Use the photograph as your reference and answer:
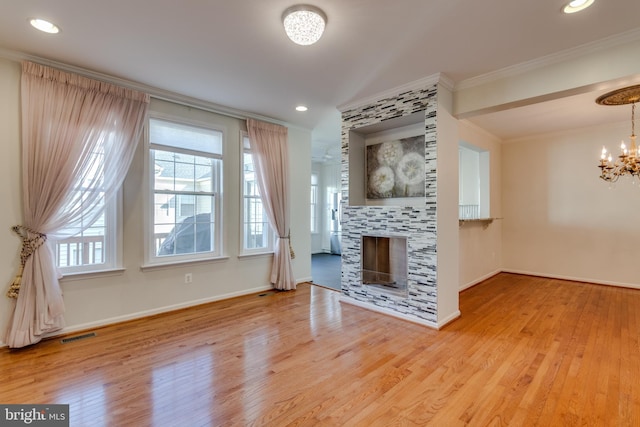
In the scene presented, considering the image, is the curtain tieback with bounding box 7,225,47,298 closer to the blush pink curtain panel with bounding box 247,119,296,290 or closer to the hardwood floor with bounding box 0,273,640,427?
the hardwood floor with bounding box 0,273,640,427

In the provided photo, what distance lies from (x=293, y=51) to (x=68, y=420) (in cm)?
317

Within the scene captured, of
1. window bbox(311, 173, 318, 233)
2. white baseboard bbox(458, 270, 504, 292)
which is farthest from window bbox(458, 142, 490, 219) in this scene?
window bbox(311, 173, 318, 233)

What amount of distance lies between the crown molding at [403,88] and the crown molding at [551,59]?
25 cm

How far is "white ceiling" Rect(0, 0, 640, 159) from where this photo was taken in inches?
83.5

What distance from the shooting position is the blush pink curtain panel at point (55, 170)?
274cm

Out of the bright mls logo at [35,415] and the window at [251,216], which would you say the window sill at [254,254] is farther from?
the bright mls logo at [35,415]

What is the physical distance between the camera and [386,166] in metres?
4.06

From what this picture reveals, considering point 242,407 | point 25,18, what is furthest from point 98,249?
point 242,407

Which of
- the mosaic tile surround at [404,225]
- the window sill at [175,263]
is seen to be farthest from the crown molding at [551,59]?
the window sill at [175,263]

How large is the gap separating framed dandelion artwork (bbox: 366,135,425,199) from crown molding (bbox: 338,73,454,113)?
1.96ft

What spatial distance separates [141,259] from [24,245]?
102cm

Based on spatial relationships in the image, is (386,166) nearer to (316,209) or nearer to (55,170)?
(55,170)

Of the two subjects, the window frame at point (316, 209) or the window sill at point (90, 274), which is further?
the window frame at point (316, 209)

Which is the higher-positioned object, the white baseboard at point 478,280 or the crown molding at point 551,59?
the crown molding at point 551,59
